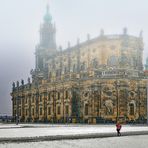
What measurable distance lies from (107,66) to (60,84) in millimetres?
12125

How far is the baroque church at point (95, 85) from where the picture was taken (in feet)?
250

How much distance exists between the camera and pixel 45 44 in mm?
106250

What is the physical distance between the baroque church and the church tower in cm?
561

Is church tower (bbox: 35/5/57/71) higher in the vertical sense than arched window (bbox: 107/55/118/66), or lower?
higher

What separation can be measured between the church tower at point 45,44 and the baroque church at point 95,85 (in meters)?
5.61

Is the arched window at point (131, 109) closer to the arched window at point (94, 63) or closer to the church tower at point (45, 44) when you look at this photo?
the arched window at point (94, 63)

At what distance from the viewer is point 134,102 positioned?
77812 millimetres

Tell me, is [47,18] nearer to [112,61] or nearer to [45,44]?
[45,44]

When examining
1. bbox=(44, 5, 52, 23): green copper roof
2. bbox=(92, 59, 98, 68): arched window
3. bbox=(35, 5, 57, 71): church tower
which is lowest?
bbox=(92, 59, 98, 68): arched window

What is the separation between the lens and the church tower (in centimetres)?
10519

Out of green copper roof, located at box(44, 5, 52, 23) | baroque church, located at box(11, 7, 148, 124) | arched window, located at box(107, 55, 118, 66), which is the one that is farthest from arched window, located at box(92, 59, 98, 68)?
green copper roof, located at box(44, 5, 52, 23)

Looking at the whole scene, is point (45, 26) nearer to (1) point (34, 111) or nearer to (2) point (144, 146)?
(1) point (34, 111)

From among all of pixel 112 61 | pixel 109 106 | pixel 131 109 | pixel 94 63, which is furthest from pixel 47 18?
pixel 131 109

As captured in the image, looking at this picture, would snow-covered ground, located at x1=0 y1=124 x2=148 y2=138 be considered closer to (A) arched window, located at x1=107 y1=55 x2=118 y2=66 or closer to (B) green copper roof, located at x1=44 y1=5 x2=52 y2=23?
(A) arched window, located at x1=107 y1=55 x2=118 y2=66
